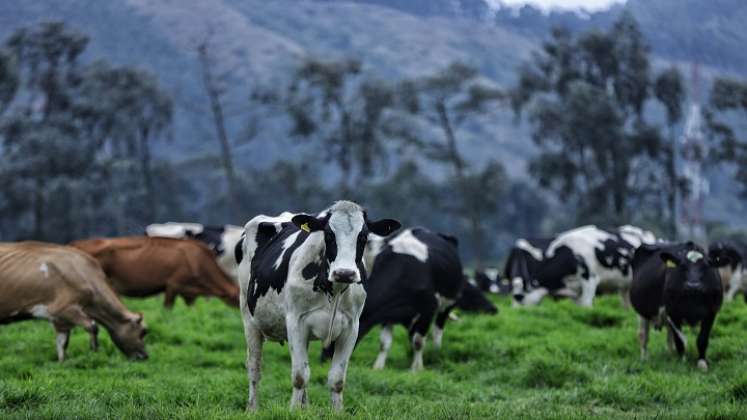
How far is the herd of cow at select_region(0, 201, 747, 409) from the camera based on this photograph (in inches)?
337

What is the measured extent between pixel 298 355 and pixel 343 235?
3.82ft

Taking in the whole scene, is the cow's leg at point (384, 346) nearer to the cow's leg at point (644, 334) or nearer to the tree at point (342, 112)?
the cow's leg at point (644, 334)

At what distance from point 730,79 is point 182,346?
45381mm

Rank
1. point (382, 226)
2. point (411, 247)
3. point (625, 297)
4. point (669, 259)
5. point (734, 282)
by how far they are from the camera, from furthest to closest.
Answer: point (734, 282)
point (625, 297)
point (411, 247)
point (669, 259)
point (382, 226)

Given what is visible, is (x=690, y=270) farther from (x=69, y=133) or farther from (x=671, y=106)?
(x=69, y=133)

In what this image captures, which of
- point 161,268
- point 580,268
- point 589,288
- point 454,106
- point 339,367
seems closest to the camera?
point 339,367

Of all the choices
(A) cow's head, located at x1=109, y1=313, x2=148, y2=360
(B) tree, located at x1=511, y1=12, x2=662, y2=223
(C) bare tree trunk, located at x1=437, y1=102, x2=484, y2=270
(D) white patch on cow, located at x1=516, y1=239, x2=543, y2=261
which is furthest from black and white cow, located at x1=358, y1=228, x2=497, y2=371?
(C) bare tree trunk, located at x1=437, y1=102, x2=484, y2=270

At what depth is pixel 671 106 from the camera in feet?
168

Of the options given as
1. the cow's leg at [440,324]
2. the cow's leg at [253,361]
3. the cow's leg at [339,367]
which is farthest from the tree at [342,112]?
the cow's leg at [339,367]

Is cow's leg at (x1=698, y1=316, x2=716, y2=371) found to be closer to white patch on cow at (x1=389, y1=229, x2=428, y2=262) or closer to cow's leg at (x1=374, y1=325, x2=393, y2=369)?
white patch on cow at (x1=389, y1=229, x2=428, y2=262)

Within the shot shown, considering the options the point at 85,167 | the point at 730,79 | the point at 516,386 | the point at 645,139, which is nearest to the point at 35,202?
the point at 85,167

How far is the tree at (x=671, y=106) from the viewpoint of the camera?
167ft

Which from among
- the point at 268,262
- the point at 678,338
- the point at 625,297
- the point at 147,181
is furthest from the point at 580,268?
the point at 147,181

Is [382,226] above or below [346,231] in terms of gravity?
below
